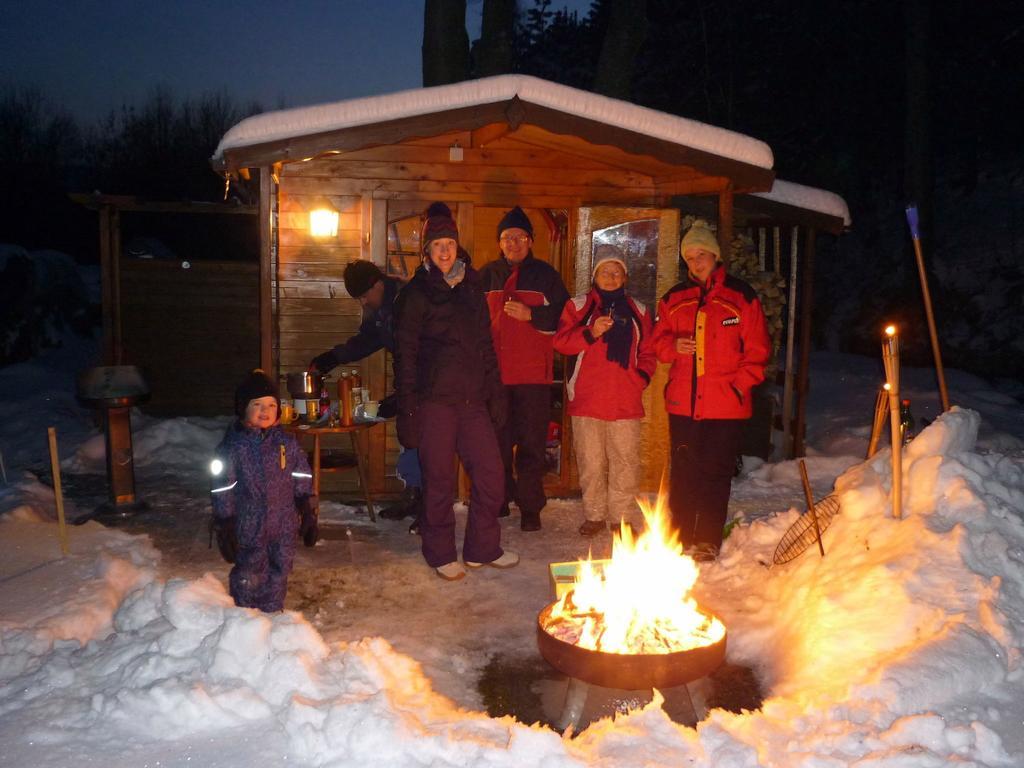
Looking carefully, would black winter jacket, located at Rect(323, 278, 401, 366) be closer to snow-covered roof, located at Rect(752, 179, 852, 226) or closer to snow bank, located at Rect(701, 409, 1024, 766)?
snow bank, located at Rect(701, 409, 1024, 766)

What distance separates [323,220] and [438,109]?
152cm

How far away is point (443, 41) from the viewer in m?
12.3

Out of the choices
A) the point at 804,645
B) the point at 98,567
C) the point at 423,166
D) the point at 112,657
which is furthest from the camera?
the point at 423,166

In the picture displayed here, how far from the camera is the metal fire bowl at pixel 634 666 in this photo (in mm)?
3400

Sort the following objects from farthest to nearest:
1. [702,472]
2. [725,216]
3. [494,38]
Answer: [494,38], [725,216], [702,472]

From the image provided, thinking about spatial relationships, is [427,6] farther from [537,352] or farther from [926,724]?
[926,724]

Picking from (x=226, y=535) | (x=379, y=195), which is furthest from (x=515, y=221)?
(x=226, y=535)

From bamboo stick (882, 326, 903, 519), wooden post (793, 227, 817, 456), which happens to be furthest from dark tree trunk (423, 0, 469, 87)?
bamboo stick (882, 326, 903, 519)

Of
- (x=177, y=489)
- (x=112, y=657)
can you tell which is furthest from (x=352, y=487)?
(x=112, y=657)

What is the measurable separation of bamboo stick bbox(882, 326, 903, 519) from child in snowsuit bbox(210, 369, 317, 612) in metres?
3.27

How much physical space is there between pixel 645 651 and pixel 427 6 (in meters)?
11.3

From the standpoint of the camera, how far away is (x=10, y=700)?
11.4ft

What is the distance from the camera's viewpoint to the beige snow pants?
632 centimetres

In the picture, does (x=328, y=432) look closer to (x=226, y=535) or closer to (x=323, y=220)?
(x=226, y=535)
